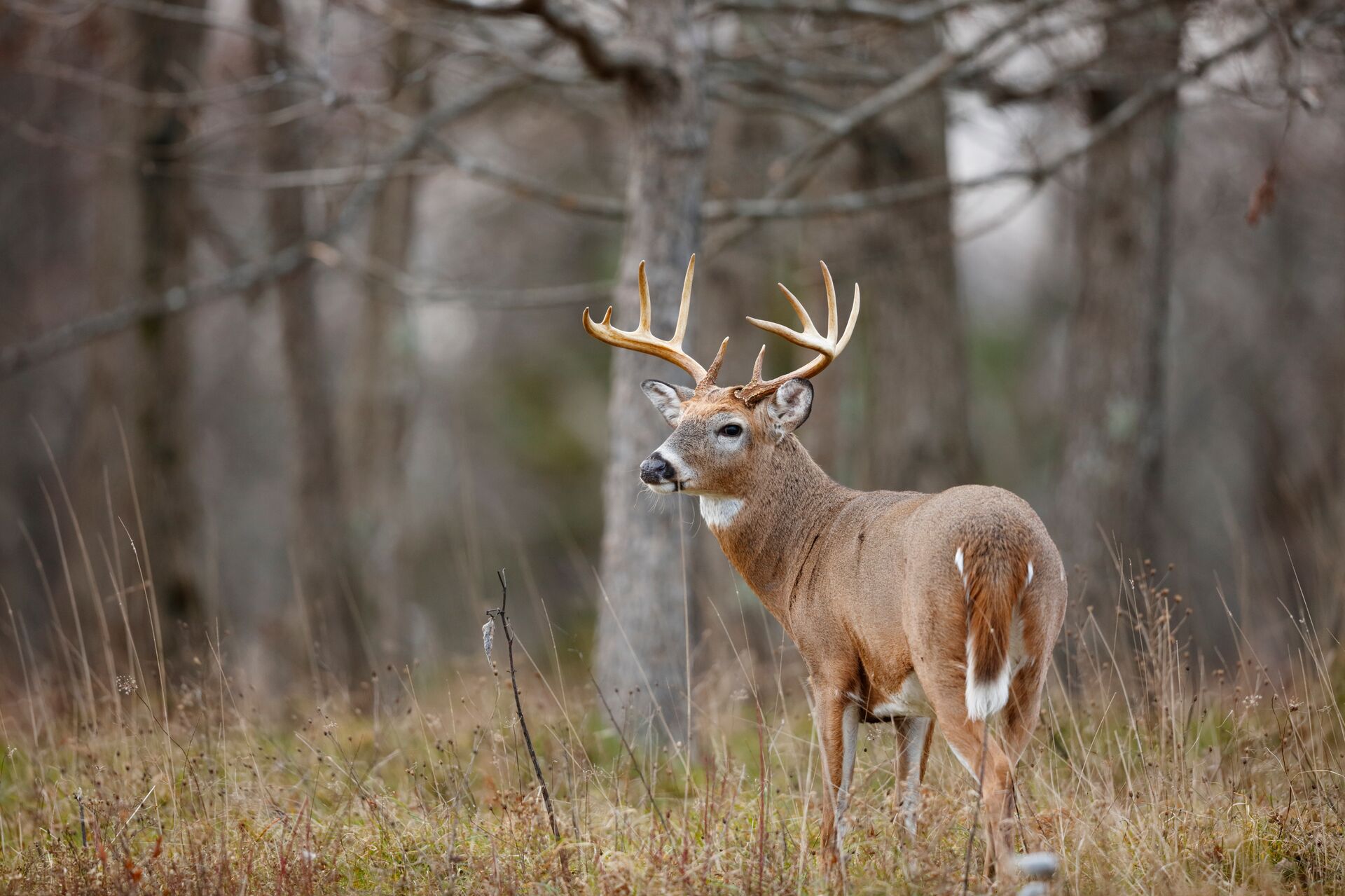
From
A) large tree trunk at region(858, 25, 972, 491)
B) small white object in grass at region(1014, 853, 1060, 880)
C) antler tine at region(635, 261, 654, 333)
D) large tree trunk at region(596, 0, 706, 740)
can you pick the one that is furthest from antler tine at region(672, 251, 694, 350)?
large tree trunk at region(858, 25, 972, 491)

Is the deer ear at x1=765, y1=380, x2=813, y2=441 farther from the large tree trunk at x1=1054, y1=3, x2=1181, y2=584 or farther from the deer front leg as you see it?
the large tree trunk at x1=1054, y1=3, x2=1181, y2=584

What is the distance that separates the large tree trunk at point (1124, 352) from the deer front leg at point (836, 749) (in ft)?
17.8

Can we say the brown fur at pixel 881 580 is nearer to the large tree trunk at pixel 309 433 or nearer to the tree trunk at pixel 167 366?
the tree trunk at pixel 167 366

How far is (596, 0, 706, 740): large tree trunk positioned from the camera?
673 cm

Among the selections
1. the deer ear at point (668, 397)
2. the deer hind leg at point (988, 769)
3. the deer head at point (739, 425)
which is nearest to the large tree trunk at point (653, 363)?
the deer ear at point (668, 397)

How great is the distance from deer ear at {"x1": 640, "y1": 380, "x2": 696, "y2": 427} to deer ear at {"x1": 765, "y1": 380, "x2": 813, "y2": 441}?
47 cm

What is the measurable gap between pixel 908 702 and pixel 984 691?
46 centimetres

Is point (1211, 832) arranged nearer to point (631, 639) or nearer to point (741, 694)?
point (741, 694)

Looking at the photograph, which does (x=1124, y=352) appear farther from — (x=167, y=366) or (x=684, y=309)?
(x=167, y=366)

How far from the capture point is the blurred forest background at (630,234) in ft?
22.5

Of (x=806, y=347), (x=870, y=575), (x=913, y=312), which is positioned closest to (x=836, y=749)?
(x=870, y=575)

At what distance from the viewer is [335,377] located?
987 inches

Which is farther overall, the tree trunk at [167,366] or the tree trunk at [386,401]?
the tree trunk at [386,401]

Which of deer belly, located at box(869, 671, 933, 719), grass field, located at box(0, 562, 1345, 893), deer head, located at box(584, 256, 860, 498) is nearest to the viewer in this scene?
grass field, located at box(0, 562, 1345, 893)
